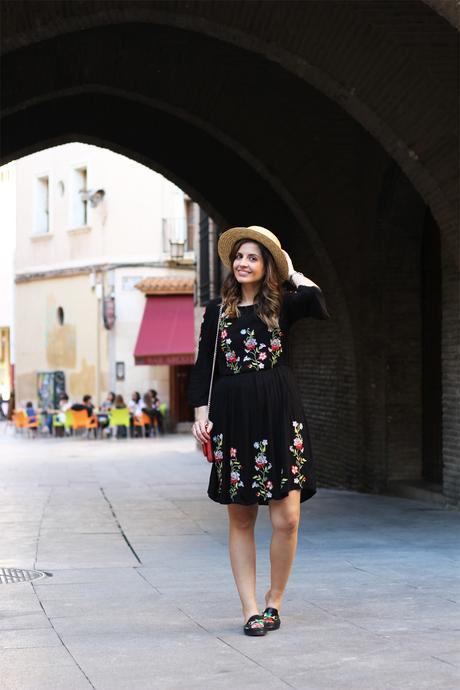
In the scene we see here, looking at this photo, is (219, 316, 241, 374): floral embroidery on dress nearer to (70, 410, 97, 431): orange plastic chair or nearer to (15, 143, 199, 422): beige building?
(70, 410, 97, 431): orange plastic chair

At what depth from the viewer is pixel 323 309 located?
233 inches

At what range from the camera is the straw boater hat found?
589 cm

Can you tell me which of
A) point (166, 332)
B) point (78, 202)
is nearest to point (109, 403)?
point (166, 332)

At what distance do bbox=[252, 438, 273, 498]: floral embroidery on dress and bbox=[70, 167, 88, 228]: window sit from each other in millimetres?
32898

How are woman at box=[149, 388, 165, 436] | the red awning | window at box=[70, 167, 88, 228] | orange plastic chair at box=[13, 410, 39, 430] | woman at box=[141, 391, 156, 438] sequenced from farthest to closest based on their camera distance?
window at box=[70, 167, 88, 228] < the red awning < woman at box=[149, 388, 165, 436] < orange plastic chair at box=[13, 410, 39, 430] < woman at box=[141, 391, 156, 438]

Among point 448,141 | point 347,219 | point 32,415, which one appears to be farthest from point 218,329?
point 32,415

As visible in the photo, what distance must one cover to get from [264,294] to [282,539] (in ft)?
3.59

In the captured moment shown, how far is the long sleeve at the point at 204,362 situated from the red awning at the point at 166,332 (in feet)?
94.1

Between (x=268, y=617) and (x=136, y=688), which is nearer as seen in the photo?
(x=136, y=688)

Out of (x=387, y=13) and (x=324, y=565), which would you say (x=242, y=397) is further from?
(x=387, y=13)

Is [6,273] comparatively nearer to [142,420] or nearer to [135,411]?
[135,411]

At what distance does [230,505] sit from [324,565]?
7.48ft

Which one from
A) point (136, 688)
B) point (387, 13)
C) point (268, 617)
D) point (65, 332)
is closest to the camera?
point (136, 688)

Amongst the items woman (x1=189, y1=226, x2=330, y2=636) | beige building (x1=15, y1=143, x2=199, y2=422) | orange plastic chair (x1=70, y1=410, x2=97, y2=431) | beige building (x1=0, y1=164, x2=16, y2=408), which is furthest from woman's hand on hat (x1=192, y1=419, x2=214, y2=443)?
beige building (x1=0, y1=164, x2=16, y2=408)
